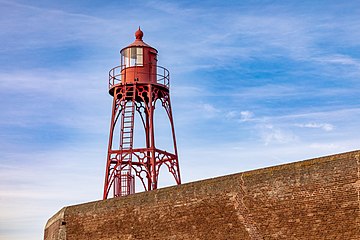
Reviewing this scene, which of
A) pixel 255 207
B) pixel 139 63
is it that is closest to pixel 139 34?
pixel 139 63

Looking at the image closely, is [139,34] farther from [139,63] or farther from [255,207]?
[255,207]

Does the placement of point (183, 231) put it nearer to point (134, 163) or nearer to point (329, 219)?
point (329, 219)

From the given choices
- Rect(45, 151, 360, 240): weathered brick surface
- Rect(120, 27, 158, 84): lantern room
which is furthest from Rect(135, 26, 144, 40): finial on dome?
Rect(45, 151, 360, 240): weathered brick surface

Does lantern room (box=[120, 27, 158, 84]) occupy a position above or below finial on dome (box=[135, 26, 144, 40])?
below

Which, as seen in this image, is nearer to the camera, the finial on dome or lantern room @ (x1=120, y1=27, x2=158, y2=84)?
lantern room @ (x1=120, y1=27, x2=158, y2=84)

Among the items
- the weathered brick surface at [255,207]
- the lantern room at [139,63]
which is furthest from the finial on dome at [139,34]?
the weathered brick surface at [255,207]

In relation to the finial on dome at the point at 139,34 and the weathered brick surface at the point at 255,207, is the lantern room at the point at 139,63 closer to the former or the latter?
the finial on dome at the point at 139,34

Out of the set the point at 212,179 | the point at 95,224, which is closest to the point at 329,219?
the point at 212,179

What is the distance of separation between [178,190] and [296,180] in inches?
148

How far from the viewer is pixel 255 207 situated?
15.7m

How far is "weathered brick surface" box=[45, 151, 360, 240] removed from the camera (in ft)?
46.7

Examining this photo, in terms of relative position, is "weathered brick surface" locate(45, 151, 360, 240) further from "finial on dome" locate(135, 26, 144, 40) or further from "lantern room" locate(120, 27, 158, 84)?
"finial on dome" locate(135, 26, 144, 40)

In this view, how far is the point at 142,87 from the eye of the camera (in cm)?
2736

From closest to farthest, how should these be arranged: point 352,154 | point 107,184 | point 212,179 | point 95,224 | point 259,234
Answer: point 352,154, point 259,234, point 212,179, point 95,224, point 107,184
